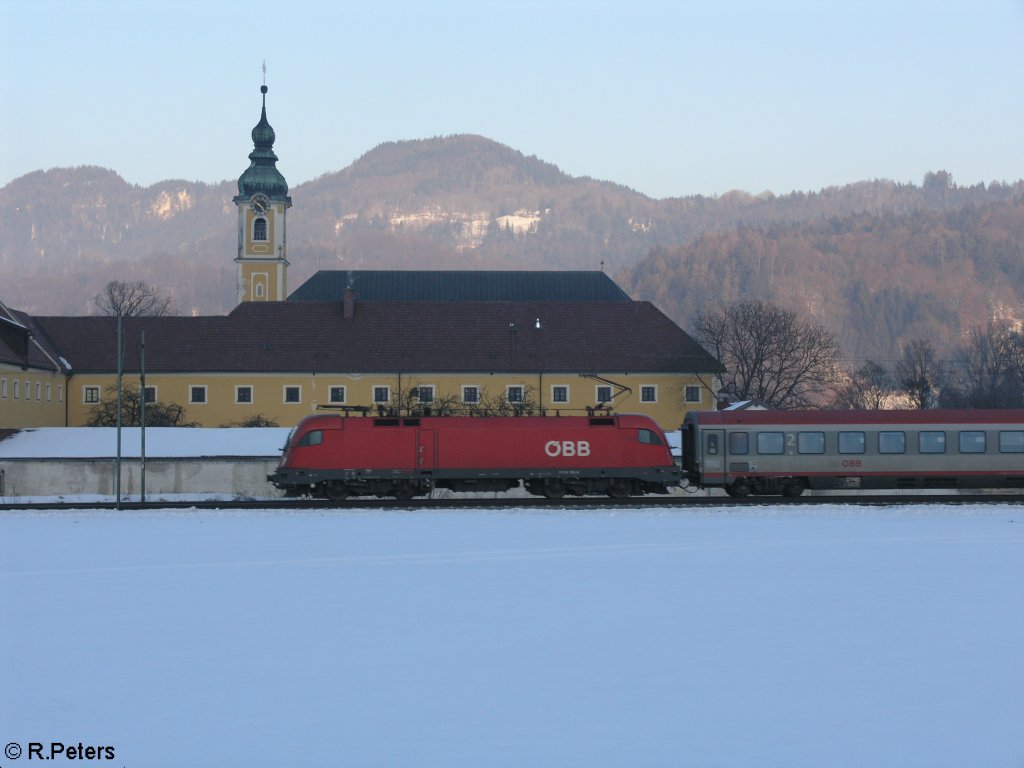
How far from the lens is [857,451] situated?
4338cm

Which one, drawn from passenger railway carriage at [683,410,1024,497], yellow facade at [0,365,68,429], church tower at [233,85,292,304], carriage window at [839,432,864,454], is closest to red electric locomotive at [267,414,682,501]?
passenger railway carriage at [683,410,1024,497]

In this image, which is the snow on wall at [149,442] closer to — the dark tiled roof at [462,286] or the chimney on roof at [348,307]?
the chimney on roof at [348,307]

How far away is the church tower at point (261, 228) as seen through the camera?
111312 millimetres

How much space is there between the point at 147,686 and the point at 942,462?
113 feet

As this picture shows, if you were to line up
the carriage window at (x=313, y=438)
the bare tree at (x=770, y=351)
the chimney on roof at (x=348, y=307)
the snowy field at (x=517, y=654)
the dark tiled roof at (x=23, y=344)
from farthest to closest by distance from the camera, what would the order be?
the bare tree at (x=770, y=351) < the chimney on roof at (x=348, y=307) < the dark tiled roof at (x=23, y=344) < the carriage window at (x=313, y=438) < the snowy field at (x=517, y=654)

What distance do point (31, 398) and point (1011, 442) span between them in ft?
177

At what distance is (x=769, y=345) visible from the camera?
105000 mm

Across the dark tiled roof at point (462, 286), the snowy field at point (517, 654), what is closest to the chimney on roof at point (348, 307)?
the dark tiled roof at point (462, 286)

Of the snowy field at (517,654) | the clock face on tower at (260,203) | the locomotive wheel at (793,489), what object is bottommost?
the snowy field at (517,654)

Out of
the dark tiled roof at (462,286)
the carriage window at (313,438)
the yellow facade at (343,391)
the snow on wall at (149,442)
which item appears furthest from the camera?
the dark tiled roof at (462,286)

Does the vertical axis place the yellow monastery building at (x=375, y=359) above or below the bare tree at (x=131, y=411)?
above

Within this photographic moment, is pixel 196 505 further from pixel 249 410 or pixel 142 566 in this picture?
pixel 249 410

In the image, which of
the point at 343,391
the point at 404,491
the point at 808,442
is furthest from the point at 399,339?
the point at 808,442

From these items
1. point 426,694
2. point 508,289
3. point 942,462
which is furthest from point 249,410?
point 426,694
